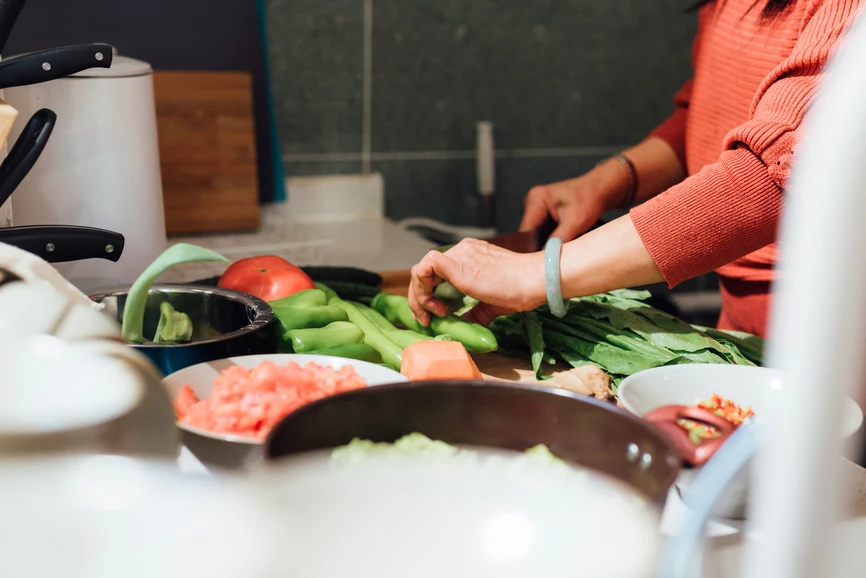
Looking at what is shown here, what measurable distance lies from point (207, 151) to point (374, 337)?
1097mm

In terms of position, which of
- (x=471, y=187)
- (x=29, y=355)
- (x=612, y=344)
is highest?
(x=29, y=355)

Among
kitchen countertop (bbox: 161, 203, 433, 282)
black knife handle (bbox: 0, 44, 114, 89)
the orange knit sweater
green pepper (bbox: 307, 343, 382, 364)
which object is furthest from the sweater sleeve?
kitchen countertop (bbox: 161, 203, 433, 282)

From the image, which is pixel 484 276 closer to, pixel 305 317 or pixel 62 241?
pixel 305 317

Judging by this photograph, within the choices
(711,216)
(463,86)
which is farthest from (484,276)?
(463,86)

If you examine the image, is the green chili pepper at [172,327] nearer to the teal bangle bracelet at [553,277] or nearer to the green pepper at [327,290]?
the green pepper at [327,290]

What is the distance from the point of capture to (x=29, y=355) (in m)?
0.50

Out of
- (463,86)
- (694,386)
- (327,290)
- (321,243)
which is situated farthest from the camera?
(463,86)

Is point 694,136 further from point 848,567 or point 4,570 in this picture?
point 4,570

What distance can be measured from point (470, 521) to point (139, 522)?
16 centimetres

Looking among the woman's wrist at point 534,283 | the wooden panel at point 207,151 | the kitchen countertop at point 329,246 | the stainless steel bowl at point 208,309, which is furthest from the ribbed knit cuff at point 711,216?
the wooden panel at point 207,151

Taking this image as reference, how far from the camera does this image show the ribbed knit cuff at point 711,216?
104cm

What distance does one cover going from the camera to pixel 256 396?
743mm

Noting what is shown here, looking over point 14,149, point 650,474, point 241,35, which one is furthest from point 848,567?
point 241,35

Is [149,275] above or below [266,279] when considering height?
above
